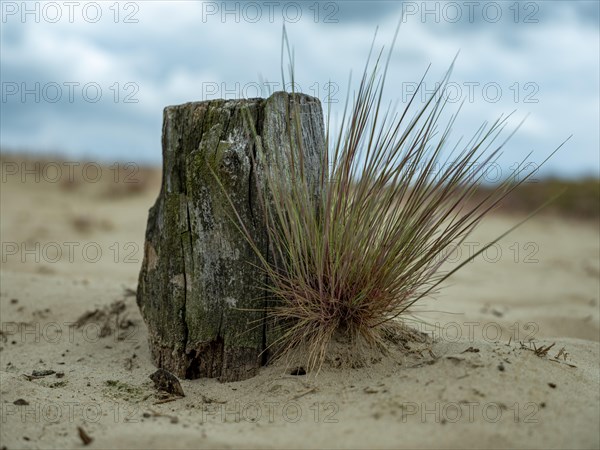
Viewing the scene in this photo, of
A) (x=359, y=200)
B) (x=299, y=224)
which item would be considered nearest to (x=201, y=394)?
(x=299, y=224)

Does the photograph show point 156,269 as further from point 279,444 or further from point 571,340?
point 571,340

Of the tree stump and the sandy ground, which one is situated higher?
the tree stump

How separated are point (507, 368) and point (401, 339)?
0.67m

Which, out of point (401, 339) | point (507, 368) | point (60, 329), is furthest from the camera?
point (60, 329)

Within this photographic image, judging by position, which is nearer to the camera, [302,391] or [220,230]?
[302,391]

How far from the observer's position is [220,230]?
281 centimetres

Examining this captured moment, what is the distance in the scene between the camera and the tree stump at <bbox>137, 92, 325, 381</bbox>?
276 centimetres

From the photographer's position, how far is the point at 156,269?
3.10 metres

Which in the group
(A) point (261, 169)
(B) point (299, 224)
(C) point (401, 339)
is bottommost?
(C) point (401, 339)

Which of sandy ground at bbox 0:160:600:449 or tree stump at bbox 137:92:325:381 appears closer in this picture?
sandy ground at bbox 0:160:600:449

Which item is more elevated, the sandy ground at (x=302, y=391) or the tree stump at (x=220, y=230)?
the tree stump at (x=220, y=230)

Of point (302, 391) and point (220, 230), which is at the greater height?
point (220, 230)

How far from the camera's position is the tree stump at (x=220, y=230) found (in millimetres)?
2760

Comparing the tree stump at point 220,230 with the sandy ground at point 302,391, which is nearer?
the sandy ground at point 302,391
